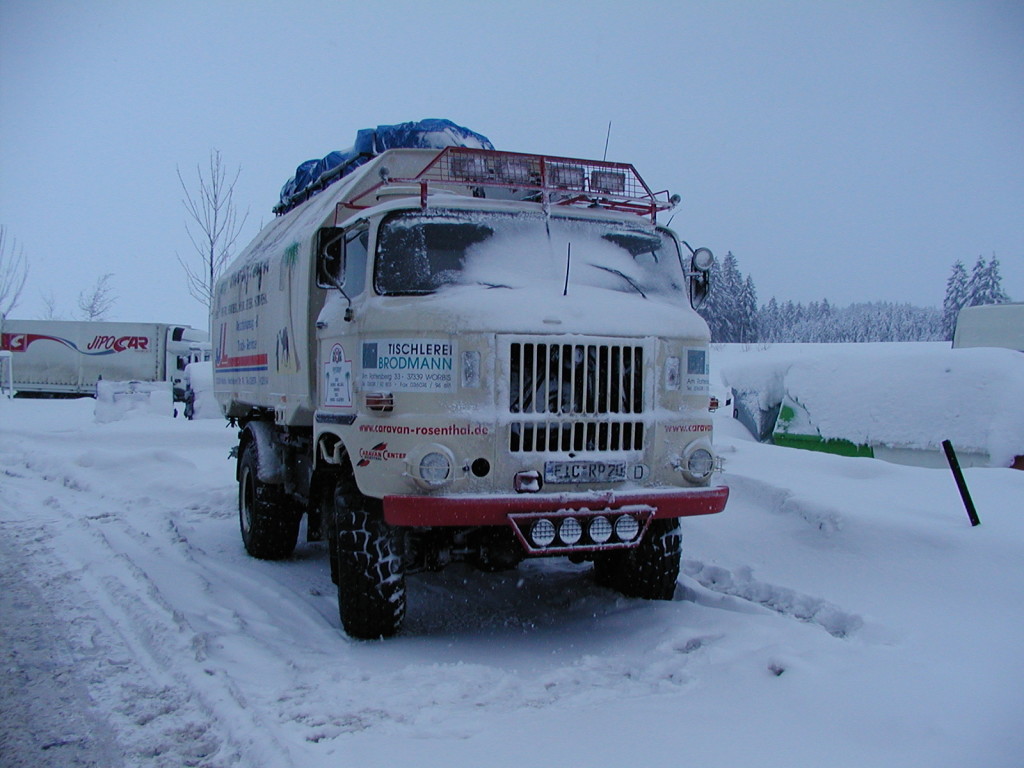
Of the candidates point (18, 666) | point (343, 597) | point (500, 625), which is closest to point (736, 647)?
point (500, 625)

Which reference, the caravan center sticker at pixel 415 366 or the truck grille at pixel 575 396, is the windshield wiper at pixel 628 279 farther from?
the caravan center sticker at pixel 415 366

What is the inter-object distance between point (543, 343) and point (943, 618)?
2787 millimetres

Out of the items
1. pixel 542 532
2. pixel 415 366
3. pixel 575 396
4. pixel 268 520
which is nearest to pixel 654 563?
pixel 542 532

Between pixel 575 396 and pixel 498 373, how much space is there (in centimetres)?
48

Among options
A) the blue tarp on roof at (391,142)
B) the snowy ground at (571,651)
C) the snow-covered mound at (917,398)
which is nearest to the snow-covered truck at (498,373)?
the snowy ground at (571,651)

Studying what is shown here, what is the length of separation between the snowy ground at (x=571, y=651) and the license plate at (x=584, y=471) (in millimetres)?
988

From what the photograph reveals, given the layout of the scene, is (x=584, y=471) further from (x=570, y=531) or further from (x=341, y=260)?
(x=341, y=260)

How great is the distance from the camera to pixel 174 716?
12.8 feet

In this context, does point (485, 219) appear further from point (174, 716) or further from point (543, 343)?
point (174, 716)

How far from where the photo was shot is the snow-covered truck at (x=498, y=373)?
463 centimetres

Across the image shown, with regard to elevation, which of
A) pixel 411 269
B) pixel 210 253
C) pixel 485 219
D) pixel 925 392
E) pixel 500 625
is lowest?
pixel 500 625

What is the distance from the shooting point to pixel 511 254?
17.3 feet

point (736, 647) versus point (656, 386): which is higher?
point (656, 386)

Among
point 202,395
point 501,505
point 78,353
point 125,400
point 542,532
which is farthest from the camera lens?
point 78,353
